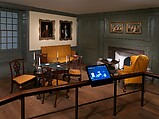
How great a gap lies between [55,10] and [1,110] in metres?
5.04

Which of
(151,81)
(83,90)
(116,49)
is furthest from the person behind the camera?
(116,49)

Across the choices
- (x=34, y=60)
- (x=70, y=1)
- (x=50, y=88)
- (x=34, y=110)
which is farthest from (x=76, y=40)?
(x=50, y=88)

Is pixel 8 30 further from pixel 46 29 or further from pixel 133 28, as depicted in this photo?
pixel 133 28

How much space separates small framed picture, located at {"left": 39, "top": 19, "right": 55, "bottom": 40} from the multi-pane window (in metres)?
0.99

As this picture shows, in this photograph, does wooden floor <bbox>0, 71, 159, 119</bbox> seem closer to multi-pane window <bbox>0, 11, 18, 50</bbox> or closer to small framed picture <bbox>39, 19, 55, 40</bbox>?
multi-pane window <bbox>0, 11, 18, 50</bbox>

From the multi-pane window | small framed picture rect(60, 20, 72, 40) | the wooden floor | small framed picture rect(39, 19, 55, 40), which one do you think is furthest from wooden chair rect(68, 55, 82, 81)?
the multi-pane window

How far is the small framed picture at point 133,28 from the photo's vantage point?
6.71 m

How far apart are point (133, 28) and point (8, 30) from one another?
455cm

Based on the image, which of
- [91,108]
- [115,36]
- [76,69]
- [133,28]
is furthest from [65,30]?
[91,108]

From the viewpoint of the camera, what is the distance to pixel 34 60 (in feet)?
24.3

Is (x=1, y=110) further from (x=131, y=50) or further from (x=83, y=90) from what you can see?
(x=131, y=50)

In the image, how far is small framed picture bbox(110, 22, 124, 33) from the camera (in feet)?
24.1

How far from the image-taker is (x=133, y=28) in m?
6.90

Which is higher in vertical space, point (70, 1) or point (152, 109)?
point (70, 1)
